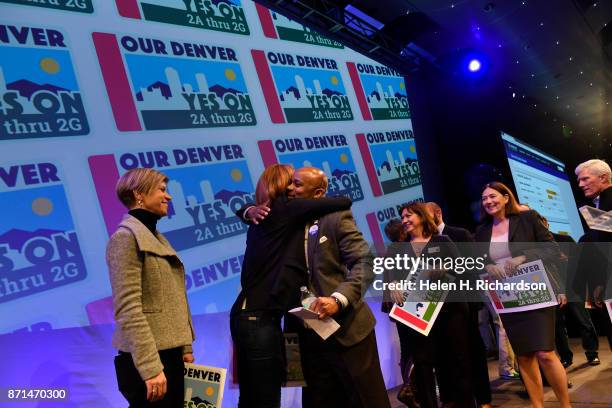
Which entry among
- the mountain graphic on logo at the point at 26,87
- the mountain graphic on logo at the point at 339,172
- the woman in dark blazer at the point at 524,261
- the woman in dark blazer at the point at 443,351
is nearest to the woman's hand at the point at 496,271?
the woman in dark blazer at the point at 524,261

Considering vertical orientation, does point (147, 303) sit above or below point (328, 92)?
below

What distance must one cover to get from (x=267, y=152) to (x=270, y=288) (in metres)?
2.43

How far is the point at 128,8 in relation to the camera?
3.48 m

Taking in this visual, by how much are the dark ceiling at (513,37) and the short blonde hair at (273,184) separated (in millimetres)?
3041

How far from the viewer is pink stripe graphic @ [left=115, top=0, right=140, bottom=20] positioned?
3430 mm

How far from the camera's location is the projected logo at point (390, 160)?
511 centimetres

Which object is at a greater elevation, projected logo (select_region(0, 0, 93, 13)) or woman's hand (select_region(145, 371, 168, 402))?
projected logo (select_region(0, 0, 93, 13))

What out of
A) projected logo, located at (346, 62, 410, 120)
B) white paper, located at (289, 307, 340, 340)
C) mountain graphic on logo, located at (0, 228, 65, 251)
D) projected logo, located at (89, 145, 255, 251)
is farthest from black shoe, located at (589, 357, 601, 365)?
mountain graphic on logo, located at (0, 228, 65, 251)

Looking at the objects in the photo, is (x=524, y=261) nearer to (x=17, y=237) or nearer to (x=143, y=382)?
(x=143, y=382)

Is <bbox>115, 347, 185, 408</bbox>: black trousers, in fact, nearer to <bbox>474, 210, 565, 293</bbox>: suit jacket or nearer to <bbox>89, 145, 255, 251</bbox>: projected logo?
<bbox>89, 145, 255, 251</bbox>: projected logo

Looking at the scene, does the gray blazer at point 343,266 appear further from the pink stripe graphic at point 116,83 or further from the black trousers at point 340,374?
the pink stripe graphic at point 116,83

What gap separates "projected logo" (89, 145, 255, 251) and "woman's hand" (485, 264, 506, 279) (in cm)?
179

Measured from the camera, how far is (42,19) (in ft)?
9.91

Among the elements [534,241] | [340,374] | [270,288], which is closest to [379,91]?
[534,241]
